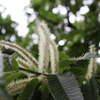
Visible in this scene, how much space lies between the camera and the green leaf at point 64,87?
22.7 inches

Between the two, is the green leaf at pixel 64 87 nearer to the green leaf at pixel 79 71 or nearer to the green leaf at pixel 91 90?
the green leaf at pixel 91 90

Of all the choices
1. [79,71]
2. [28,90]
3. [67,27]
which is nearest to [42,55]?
[28,90]

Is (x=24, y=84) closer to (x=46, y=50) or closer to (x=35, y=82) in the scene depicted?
(x=35, y=82)

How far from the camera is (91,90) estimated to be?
2.49ft

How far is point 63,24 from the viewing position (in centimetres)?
271

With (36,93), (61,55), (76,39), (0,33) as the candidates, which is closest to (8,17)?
(0,33)

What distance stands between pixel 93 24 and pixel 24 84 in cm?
157

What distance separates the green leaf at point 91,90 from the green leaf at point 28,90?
0.18 m

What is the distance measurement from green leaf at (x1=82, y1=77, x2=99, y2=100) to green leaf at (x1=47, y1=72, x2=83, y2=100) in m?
0.11

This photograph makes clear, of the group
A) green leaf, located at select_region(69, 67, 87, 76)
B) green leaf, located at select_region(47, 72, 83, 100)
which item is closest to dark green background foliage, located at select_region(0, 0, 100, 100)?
green leaf, located at select_region(69, 67, 87, 76)

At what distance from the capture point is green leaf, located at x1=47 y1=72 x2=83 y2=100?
58 cm

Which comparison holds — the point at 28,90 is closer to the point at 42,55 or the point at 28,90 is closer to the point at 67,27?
the point at 42,55

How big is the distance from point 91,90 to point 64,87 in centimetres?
17

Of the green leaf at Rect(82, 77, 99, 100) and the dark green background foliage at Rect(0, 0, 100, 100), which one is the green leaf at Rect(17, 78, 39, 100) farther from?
the green leaf at Rect(82, 77, 99, 100)
